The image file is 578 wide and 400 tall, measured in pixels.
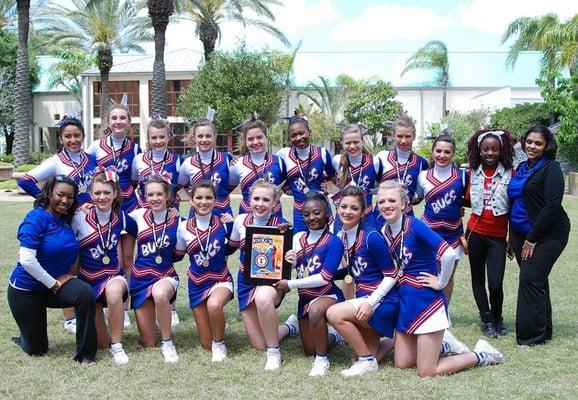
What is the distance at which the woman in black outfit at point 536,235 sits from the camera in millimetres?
5484

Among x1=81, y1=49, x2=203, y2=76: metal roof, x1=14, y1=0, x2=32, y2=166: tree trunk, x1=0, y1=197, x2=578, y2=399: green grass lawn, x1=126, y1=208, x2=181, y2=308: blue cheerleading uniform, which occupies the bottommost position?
x1=0, y1=197, x2=578, y2=399: green grass lawn

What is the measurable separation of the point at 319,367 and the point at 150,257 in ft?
5.35

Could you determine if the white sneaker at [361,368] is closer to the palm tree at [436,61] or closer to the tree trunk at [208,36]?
the tree trunk at [208,36]

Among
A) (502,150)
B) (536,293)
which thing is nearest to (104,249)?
(502,150)

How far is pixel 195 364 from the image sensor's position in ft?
16.7

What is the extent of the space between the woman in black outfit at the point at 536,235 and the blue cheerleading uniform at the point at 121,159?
342cm

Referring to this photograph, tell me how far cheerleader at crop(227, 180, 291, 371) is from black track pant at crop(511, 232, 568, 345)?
2.02m

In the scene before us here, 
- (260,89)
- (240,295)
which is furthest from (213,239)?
(260,89)

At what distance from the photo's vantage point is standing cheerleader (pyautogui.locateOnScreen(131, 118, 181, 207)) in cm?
614

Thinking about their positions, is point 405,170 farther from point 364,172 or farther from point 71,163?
point 71,163

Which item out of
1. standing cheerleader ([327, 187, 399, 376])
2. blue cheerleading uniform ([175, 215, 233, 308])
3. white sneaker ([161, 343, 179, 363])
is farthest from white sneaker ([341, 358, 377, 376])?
white sneaker ([161, 343, 179, 363])

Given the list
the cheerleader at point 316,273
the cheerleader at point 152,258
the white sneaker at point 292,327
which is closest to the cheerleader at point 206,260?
the cheerleader at point 152,258

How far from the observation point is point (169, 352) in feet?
17.1

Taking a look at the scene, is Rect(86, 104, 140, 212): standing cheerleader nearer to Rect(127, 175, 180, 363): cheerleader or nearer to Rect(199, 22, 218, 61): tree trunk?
Rect(127, 175, 180, 363): cheerleader
